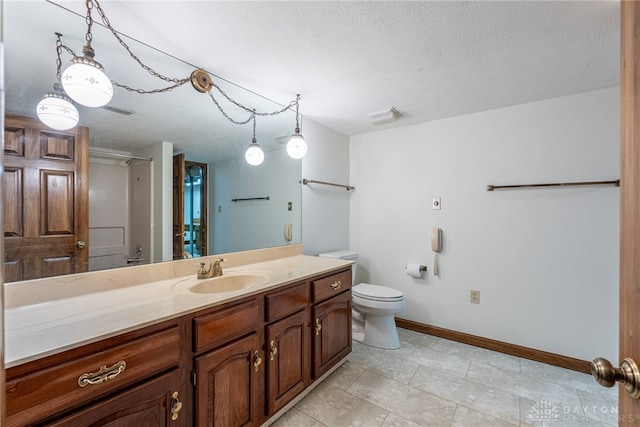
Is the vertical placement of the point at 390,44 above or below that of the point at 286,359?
above

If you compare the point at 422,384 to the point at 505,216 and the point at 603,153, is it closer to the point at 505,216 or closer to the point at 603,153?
the point at 505,216

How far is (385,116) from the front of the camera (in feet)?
8.04

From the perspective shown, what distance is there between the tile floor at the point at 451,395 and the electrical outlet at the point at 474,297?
431 mm

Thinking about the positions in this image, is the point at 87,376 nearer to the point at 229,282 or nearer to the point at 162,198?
the point at 229,282

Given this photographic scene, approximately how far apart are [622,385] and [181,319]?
130 cm

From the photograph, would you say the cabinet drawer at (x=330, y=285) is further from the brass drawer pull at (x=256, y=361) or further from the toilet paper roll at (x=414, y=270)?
the toilet paper roll at (x=414, y=270)

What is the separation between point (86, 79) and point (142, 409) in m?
1.32

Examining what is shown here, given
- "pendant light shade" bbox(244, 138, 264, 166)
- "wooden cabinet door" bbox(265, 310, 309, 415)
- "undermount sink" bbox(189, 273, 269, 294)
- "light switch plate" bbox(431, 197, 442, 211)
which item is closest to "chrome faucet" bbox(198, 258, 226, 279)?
"undermount sink" bbox(189, 273, 269, 294)

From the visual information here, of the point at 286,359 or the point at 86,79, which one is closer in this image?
the point at 86,79

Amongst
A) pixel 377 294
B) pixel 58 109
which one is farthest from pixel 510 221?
pixel 58 109

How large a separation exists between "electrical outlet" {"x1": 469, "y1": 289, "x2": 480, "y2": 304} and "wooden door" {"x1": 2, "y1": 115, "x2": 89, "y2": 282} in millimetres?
2815

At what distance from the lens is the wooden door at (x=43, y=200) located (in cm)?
111

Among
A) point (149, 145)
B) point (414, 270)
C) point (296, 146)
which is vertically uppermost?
point (296, 146)

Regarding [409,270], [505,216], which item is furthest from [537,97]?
[409,270]
